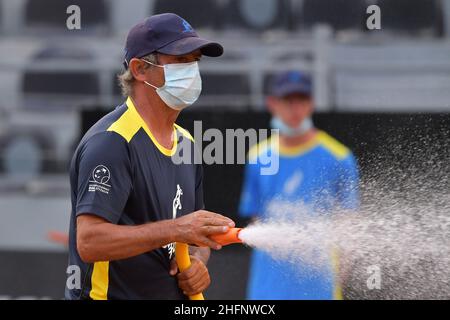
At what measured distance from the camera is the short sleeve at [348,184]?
12.7 feet

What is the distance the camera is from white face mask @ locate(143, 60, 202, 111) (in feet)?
8.53

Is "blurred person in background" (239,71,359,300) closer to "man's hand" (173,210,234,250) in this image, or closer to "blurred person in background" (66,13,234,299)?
"blurred person in background" (66,13,234,299)

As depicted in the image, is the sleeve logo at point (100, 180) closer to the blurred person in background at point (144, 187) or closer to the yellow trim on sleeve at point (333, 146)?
the blurred person in background at point (144, 187)

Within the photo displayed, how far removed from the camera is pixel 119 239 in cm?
230

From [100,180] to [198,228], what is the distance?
31 centimetres

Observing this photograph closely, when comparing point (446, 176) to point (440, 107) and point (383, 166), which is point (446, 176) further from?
point (440, 107)

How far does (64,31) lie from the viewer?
562 cm

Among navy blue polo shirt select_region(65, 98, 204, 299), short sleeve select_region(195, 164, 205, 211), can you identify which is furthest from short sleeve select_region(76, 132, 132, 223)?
short sleeve select_region(195, 164, 205, 211)

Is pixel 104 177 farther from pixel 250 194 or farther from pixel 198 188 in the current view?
pixel 250 194

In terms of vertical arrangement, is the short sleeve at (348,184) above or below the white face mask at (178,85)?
below

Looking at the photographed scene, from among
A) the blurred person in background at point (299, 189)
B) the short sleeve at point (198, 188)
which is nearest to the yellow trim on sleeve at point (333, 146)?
the blurred person in background at point (299, 189)

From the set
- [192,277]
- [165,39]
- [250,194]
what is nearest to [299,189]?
[250,194]

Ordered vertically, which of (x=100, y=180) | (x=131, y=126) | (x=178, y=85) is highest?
(x=178, y=85)

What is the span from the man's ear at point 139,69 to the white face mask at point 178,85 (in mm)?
23
